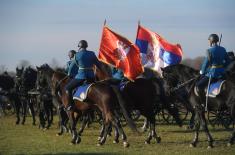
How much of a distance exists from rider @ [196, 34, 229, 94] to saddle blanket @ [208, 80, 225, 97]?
182mm

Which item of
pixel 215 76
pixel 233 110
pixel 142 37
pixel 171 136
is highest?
pixel 142 37

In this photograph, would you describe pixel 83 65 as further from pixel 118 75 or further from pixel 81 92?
pixel 118 75

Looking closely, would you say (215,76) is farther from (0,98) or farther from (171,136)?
(0,98)

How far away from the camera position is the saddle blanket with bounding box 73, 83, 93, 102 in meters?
15.0

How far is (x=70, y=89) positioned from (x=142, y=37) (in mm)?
4571

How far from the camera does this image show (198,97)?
14938mm

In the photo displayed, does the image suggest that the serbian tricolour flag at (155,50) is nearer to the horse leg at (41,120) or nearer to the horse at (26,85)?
the horse leg at (41,120)

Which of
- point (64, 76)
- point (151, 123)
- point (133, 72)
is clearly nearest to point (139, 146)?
point (151, 123)

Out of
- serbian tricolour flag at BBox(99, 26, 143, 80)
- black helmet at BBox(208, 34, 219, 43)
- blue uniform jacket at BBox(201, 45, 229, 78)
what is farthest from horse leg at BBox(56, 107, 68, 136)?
black helmet at BBox(208, 34, 219, 43)

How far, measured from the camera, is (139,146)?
1495 centimetres

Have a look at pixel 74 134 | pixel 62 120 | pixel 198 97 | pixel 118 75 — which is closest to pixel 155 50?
pixel 118 75

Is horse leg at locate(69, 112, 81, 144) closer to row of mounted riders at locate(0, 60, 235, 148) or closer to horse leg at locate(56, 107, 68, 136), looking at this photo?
row of mounted riders at locate(0, 60, 235, 148)

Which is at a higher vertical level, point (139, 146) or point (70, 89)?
point (70, 89)

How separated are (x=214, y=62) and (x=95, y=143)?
4257 mm
